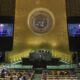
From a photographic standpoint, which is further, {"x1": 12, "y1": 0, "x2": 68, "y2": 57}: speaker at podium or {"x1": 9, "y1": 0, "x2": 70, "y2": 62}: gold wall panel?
{"x1": 12, "y1": 0, "x2": 68, "y2": 57}: speaker at podium

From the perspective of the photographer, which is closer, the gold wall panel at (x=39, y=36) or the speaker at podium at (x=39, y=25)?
the gold wall panel at (x=39, y=36)

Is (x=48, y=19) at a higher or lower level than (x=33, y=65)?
higher

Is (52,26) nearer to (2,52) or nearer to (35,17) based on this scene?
(35,17)

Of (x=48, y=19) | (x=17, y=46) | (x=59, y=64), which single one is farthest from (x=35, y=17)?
(x=59, y=64)

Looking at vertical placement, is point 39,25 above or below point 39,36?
above

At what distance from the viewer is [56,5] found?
96.3 feet

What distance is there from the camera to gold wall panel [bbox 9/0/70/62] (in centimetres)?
2883

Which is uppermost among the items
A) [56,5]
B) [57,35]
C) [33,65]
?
[56,5]

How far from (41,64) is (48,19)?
19.8 feet

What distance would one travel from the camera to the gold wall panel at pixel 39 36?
2883cm

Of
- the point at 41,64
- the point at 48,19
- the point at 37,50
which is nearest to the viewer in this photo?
the point at 41,64

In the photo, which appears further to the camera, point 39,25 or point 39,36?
point 39,25

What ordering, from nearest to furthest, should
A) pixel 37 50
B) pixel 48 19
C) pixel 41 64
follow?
pixel 41 64 → pixel 37 50 → pixel 48 19

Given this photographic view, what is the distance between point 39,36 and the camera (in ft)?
96.0
